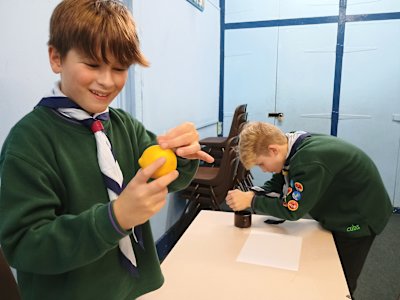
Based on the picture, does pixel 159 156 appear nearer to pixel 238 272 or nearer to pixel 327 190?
pixel 238 272

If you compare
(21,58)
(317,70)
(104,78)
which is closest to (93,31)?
(104,78)

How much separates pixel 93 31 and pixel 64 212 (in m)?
0.36

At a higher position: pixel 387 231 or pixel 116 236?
pixel 116 236

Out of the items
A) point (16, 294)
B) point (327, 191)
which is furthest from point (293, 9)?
point (16, 294)

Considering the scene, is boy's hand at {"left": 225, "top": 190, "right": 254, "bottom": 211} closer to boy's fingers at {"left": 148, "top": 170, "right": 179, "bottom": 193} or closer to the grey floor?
boy's fingers at {"left": 148, "top": 170, "right": 179, "bottom": 193}

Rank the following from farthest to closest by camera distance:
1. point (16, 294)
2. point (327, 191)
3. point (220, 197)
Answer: point (220, 197) < point (327, 191) < point (16, 294)

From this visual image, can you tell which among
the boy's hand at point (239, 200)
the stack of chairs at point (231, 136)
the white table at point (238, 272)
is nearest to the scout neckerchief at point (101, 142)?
the white table at point (238, 272)

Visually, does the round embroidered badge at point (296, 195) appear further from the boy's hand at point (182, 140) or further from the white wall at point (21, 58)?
the white wall at point (21, 58)

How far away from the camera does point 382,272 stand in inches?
99.2

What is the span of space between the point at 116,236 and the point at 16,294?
42cm

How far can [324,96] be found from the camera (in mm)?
3967

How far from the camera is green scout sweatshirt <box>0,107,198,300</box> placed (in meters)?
0.52

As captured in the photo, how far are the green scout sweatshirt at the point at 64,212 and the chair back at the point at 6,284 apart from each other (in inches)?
3.2

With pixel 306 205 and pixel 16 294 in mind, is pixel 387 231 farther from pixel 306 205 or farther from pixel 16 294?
pixel 16 294
